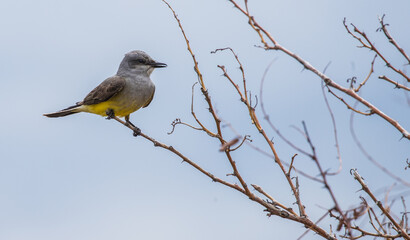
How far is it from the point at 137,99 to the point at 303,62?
5.31m

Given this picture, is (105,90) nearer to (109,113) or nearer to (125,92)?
(125,92)

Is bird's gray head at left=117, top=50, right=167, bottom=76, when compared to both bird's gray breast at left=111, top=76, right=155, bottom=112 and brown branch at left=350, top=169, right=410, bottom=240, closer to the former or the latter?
bird's gray breast at left=111, top=76, right=155, bottom=112

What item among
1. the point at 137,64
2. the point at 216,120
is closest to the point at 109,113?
the point at 137,64

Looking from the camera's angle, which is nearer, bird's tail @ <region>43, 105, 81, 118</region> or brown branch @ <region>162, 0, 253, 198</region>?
brown branch @ <region>162, 0, 253, 198</region>

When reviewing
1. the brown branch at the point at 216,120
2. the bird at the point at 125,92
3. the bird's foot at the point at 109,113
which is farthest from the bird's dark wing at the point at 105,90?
the brown branch at the point at 216,120

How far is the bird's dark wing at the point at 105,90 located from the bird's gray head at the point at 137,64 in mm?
243

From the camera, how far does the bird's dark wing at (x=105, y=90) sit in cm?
832

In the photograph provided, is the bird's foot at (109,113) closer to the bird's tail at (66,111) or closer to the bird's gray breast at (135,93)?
the bird's gray breast at (135,93)

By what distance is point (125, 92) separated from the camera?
27.4 feet

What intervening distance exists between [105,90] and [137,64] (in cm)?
76

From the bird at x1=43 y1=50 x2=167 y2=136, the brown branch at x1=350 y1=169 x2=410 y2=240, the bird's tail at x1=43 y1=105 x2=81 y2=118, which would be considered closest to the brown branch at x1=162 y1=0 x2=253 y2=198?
the brown branch at x1=350 y1=169 x2=410 y2=240

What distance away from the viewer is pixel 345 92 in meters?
3.40

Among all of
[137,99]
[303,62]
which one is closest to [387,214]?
[303,62]

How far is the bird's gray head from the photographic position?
883 centimetres
